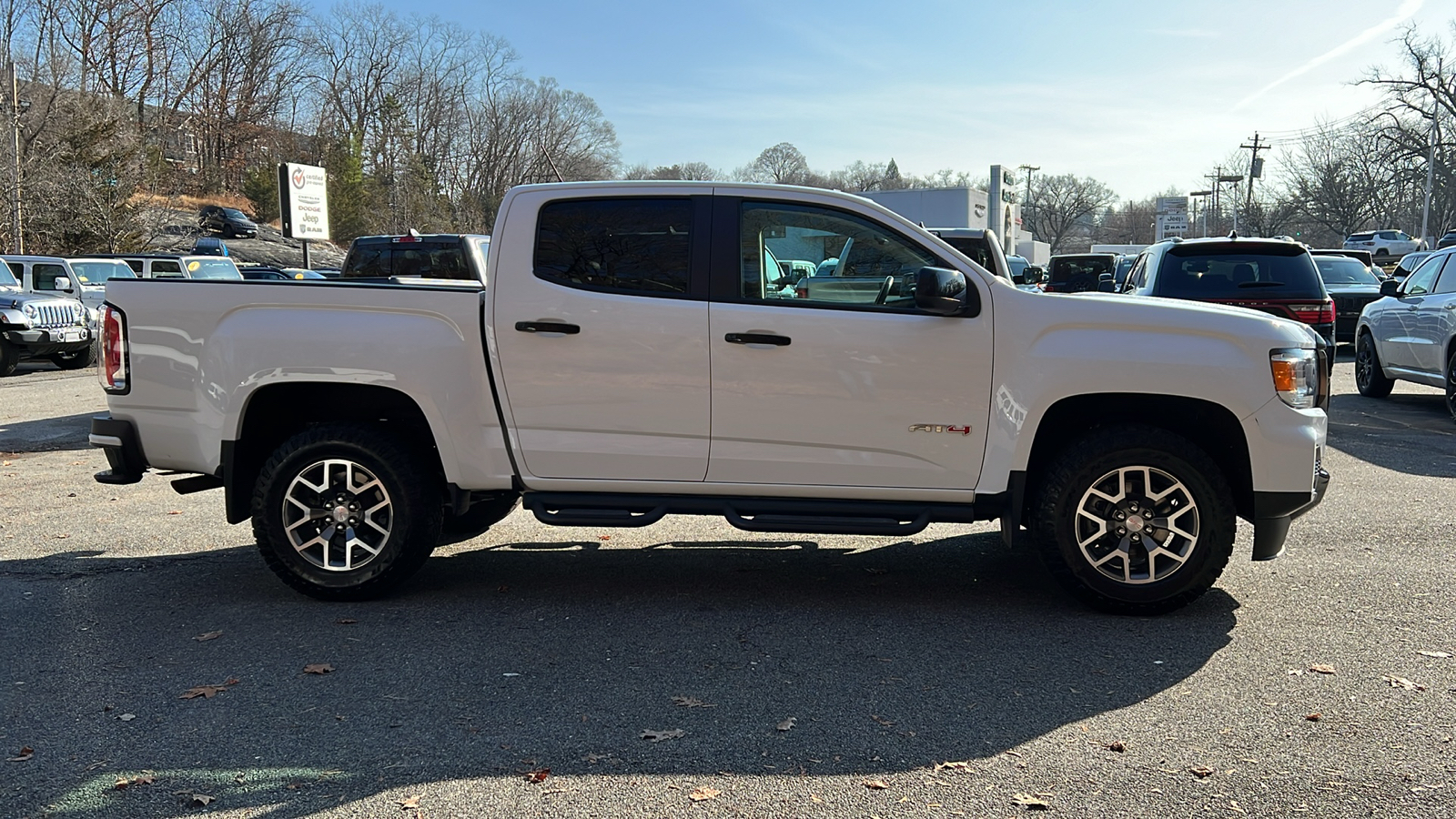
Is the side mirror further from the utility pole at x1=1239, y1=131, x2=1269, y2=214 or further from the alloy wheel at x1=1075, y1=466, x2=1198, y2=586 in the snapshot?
the utility pole at x1=1239, y1=131, x2=1269, y2=214

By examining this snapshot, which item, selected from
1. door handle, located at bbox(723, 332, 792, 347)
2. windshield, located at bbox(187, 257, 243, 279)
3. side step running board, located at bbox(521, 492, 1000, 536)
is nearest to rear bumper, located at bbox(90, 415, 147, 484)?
side step running board, located at bbox(521, 492, 1000, 536)

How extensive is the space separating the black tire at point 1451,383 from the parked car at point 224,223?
→ 55184mm

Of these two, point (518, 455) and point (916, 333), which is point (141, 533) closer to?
point (518, 455)

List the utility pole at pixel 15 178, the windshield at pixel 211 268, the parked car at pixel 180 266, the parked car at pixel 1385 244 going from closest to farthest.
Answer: the windshield at pixel 211 268 → the parked car at pixel 180 266 → the utility pole at pixel 15 178 → the parked car at pixel 1385 244

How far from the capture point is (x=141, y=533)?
23.1 ft

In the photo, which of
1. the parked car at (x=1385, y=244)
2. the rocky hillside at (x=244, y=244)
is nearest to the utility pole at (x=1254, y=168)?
the parked car at (x=1385, y=244)

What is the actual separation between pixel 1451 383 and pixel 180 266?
848 inches

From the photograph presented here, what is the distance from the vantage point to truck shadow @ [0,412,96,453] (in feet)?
34.5

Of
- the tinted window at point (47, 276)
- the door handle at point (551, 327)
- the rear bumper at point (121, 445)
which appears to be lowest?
the rear bumper at point (121, 445)

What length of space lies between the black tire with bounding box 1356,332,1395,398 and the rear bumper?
13.1 m

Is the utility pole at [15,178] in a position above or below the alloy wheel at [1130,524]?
above

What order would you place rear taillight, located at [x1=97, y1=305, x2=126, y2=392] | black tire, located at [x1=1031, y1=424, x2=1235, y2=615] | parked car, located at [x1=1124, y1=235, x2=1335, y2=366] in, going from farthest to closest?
parked car, located at [x1=1124, y1=235, x2=1335, y2=366], rear taillight, located at [x1=97, y1=305, x2=126, y2=392], black tire, located at [x1=1031, y1=424, x2=1235, y2=615]

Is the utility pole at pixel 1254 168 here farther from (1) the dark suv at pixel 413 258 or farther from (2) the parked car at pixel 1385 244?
(1) the dark suv at pixel 413 258

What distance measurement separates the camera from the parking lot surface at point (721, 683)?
3.47 metres
